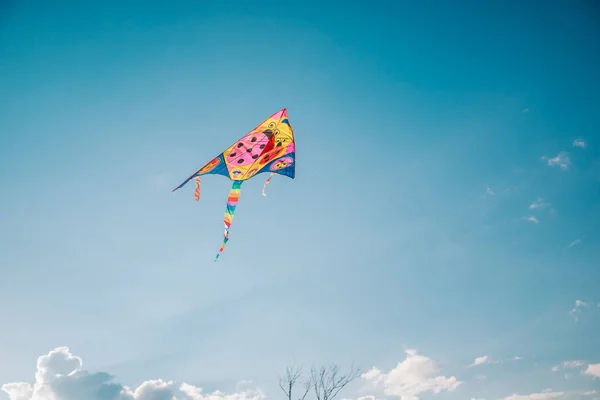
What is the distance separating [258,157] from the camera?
10.7 meters

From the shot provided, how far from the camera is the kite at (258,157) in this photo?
10.0 m

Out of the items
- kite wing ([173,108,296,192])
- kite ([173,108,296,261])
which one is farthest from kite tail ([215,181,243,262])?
kite wing ([173,108,296,192])

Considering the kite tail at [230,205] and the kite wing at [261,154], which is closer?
the kite tail at [230,205]

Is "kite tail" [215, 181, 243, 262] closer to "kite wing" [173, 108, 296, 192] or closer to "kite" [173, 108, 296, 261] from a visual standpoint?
"kite" [173, 108, 296, 261]

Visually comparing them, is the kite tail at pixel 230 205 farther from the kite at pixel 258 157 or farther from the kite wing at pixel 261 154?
the kite wing at pixel 261 154

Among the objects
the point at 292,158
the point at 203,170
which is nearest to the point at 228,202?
the point at 203,170

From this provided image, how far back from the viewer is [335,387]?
57.4 ft

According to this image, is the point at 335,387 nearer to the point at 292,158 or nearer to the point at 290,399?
the point at 290,399

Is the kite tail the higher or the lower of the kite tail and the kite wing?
the lower

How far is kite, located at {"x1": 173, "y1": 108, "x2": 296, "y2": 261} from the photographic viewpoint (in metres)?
10.0

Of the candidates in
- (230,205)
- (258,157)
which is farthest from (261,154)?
(230,205)

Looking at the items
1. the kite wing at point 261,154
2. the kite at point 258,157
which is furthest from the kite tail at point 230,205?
the kite wing at point 261,154

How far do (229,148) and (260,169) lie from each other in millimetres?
1300

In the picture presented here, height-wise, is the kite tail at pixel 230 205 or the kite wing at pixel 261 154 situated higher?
the kite wing at pixel 261 154
